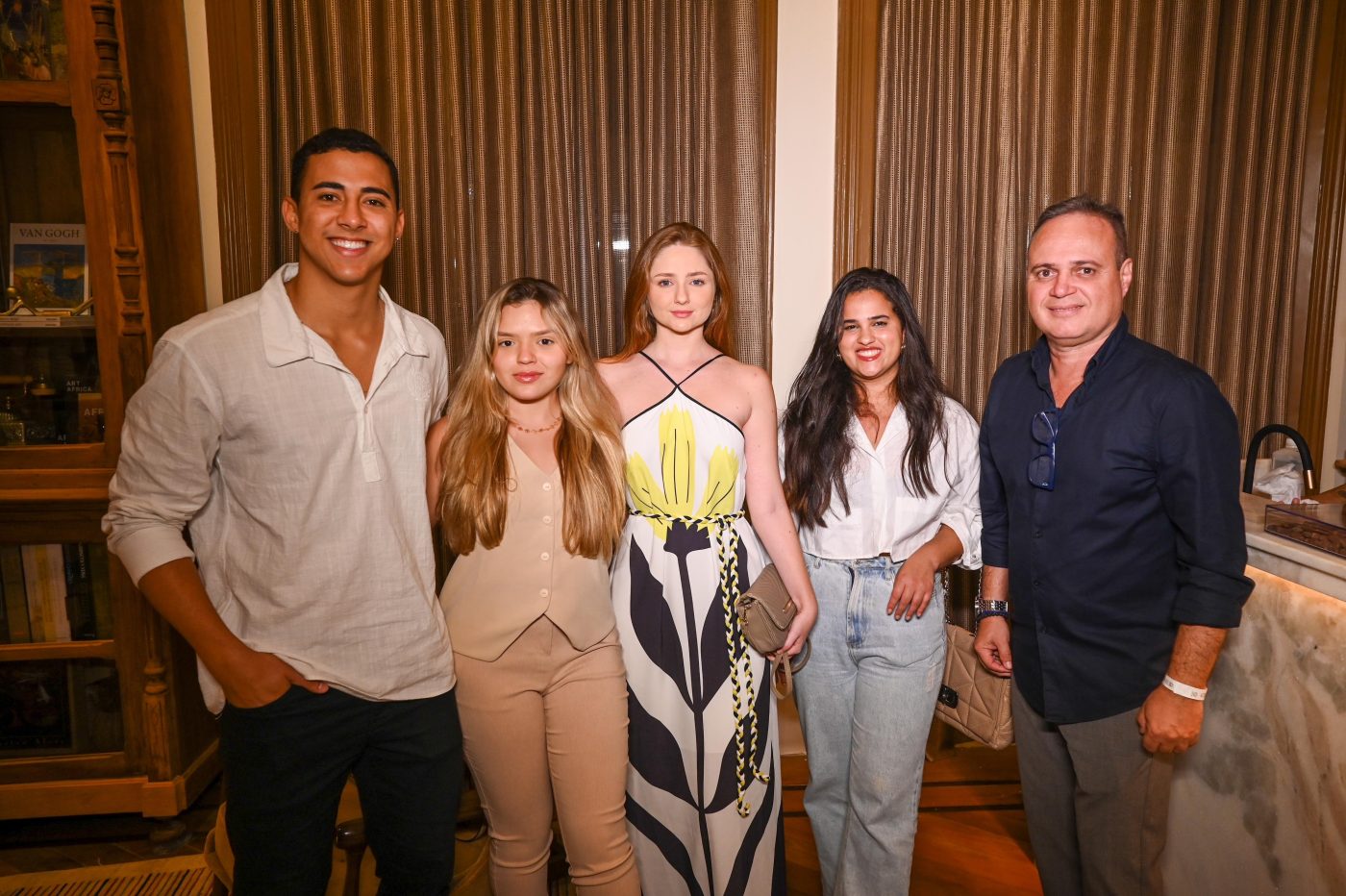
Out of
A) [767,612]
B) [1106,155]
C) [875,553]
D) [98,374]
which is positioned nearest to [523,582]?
[767,612]

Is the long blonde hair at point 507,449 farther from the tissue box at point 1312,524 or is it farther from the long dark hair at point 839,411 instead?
the tissue box at point 1312,524

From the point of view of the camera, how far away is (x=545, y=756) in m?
1.64

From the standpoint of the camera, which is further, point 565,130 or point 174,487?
point 565,130

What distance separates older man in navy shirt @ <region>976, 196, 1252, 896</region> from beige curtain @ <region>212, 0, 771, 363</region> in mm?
1222

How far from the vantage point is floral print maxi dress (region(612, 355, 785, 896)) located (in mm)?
1793

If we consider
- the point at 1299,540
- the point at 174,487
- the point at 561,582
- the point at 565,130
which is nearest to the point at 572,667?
the point at 561,582

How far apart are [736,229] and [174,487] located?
1891 mm

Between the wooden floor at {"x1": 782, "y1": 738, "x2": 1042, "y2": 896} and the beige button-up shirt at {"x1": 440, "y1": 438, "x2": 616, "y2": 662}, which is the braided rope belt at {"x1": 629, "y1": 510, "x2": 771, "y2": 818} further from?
the wooden floor at {"x1": 782, "y1": 738, "x2": 1042, "y2": 896}

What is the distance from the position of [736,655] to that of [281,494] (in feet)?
3.41

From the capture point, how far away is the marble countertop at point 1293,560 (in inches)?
59.2

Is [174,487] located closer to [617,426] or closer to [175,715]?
[617,426]

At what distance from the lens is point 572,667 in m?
1.65

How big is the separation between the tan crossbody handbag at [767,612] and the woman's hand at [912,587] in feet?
0.76

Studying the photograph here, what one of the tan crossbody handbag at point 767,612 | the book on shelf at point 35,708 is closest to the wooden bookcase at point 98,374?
the book on shelf at point 35,708
